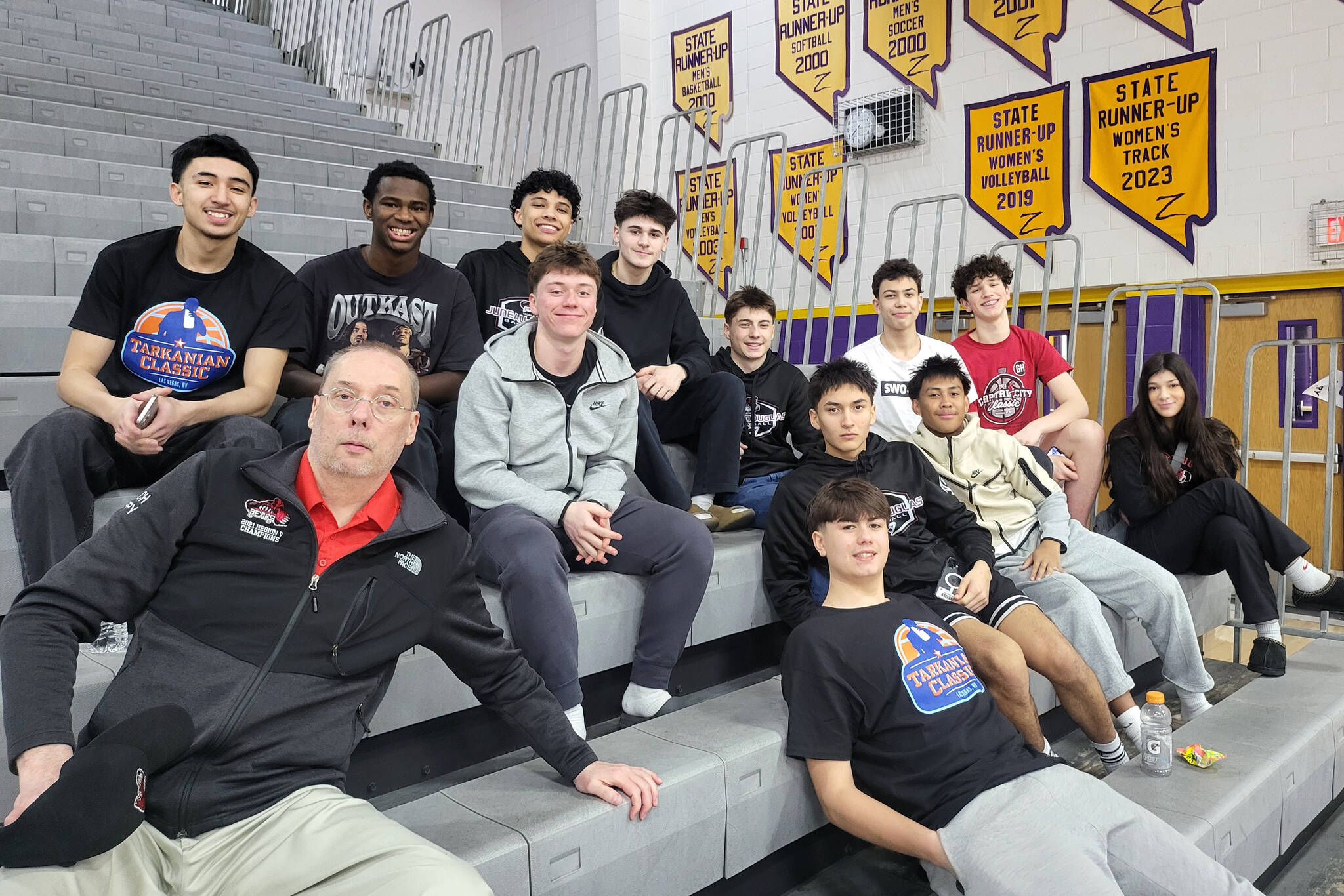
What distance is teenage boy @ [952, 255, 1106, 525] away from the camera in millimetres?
2965

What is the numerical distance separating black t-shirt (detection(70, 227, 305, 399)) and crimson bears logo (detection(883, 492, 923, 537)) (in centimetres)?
143

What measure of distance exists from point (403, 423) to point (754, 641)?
1271 mm

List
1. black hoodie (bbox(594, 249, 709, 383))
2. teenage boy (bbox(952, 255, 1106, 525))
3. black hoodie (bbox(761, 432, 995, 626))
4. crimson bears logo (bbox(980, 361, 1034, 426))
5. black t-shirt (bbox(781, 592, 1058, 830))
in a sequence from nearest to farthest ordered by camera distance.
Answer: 1. black t-shirt (bbox(781, 592, 1058, 830))
2. black hoodie (bbox(761, 432, 995, 626))
3. black hoodie (bbox(594, 249, 709, 383))
4. teenage boy (bbox(952, 255, 1106, 525))
5. crimson bears logo (bbox(980, 361, 1034, 426))

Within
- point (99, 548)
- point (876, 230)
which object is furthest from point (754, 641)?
point (876, 230)

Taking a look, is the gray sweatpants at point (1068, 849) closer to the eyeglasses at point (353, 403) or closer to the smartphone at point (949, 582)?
the smartphone at point (949, 582)

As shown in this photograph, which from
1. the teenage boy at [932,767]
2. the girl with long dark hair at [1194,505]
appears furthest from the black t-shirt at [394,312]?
the girl with long dark hair at [1194,505]

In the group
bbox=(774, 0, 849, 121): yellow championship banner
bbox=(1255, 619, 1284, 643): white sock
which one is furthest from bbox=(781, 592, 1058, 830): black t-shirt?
bbox=(774, 0, 849, 121): yellow championship banner

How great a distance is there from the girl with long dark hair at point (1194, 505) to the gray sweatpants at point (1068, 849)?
54.2 inches

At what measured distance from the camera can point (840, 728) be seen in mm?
1570

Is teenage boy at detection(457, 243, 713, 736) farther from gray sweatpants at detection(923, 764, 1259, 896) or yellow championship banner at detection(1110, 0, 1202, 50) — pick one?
yellow championship banner at detection(1110, 0, 1202, 50)

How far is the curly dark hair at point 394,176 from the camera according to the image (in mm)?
2355

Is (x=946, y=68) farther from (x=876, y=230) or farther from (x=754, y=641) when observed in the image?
(x=754, y=641)

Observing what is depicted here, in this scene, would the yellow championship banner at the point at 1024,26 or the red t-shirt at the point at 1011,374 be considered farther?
the yellow championship banner at the point at 1024,26

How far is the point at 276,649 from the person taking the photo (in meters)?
1.15
